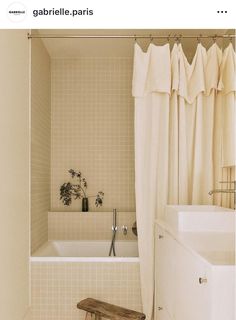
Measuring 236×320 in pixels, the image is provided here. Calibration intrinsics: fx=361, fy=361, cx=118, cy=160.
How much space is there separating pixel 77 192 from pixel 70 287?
48.4 inches

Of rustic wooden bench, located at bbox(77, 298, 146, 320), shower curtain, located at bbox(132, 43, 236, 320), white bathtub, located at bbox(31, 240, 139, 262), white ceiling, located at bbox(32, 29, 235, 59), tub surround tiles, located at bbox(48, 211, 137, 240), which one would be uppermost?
white ceiling, located at bbox(32, 29, 235, 59)

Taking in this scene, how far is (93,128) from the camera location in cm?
362

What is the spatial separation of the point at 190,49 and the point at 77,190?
1.74 metres

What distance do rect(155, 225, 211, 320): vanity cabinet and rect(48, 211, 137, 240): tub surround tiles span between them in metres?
1.03

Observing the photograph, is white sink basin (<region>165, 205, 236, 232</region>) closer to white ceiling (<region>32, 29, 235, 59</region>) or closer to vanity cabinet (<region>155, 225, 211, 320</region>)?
vanity cabinet (<region>155, 225, 211, 320</region>)

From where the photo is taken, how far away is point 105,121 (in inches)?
143

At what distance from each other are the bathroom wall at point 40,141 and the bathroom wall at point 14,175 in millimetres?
184

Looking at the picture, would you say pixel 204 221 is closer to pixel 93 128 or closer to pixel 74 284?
pixel 74 284

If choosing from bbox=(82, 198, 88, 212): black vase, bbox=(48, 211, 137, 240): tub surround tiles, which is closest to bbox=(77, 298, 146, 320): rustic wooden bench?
bbox=(48, 211, 137, 240): tub surround tiles

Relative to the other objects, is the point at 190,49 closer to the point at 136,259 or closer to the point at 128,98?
the point at 128,98

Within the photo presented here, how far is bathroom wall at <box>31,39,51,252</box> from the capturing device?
2.79m
